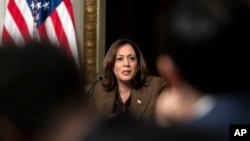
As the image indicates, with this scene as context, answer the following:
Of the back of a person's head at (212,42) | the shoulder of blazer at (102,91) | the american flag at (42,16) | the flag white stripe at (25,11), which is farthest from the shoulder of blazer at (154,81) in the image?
the back of a person's head at (212,42)

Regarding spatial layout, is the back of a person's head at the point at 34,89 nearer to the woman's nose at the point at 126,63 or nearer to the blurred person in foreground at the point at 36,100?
the blurred person in foreground at the point at 36,100

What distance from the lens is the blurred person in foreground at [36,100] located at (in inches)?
35.4

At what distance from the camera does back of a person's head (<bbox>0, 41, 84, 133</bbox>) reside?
901 millimetres

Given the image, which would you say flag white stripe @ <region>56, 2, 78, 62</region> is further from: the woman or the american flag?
the woman

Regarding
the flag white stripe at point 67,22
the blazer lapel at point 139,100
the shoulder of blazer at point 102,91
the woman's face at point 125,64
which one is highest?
the flag white stripe at point 67,22

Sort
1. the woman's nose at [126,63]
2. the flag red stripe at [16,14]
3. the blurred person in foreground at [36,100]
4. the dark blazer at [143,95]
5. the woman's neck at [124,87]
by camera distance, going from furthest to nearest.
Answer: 1. the flag red stripe at [16,14]
2. the woman's nose at [126,63]
3. the woman's neck at [124,87]
4. the dark blazer at [143,95]
5. the blurred person in foreground at [36,100]

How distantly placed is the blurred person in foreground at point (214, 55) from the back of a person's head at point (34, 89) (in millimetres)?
409

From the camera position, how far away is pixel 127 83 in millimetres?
3596

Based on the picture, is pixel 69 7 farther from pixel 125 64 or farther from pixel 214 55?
pixel 214 55

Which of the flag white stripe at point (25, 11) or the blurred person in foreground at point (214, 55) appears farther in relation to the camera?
the flag white stripe at point (25, 11)

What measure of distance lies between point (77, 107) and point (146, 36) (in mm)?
4710

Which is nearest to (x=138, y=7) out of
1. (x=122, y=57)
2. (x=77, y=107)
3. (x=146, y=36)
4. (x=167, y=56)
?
(x=146, y=36)

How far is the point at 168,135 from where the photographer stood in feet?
2.66

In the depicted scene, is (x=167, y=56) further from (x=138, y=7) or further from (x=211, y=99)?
(x=138, y=7)
